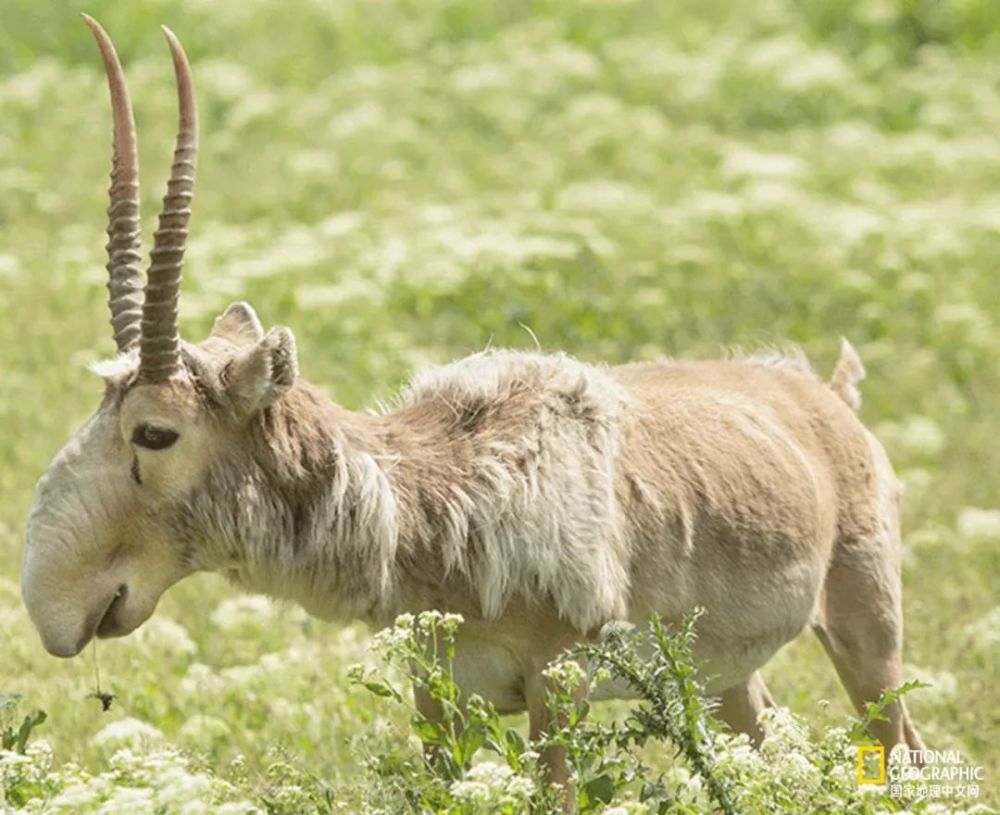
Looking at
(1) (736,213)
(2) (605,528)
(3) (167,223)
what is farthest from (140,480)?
(1) (736,213)

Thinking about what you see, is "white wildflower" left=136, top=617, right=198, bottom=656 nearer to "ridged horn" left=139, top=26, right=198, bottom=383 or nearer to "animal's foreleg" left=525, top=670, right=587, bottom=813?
"animal's foreleg" left=525, top=670, right=587, bottom=813

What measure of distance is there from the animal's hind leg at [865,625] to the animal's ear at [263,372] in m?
2.50

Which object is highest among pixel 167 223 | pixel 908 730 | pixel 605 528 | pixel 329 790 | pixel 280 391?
pixel 167 223

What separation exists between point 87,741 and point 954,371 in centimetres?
769

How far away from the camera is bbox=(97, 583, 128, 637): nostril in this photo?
6043 millimetres

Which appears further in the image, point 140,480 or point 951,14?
point 951,14

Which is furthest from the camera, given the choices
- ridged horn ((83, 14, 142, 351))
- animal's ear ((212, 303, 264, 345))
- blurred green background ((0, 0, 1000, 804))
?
blurred green background ((0, 0, 1000, 804))

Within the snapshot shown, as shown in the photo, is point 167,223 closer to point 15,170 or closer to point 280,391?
point 280,391

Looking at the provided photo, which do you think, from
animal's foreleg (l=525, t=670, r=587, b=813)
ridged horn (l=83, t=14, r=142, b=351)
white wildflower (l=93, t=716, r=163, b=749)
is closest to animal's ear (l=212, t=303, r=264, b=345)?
ridged horn (l=83, t=14, r=142, b=351)

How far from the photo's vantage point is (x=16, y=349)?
12.6 m

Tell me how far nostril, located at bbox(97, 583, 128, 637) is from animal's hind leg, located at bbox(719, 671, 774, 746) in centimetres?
267

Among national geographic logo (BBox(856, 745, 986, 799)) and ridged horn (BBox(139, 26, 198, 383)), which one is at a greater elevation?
ridged horn (BBox(139, 26, 198, 383))

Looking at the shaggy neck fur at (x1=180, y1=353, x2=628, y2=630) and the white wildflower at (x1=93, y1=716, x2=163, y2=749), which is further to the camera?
the white wildflower at (x1=93, y1=716, x2=163, y2=749)

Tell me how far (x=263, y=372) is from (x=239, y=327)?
27.0 inches
